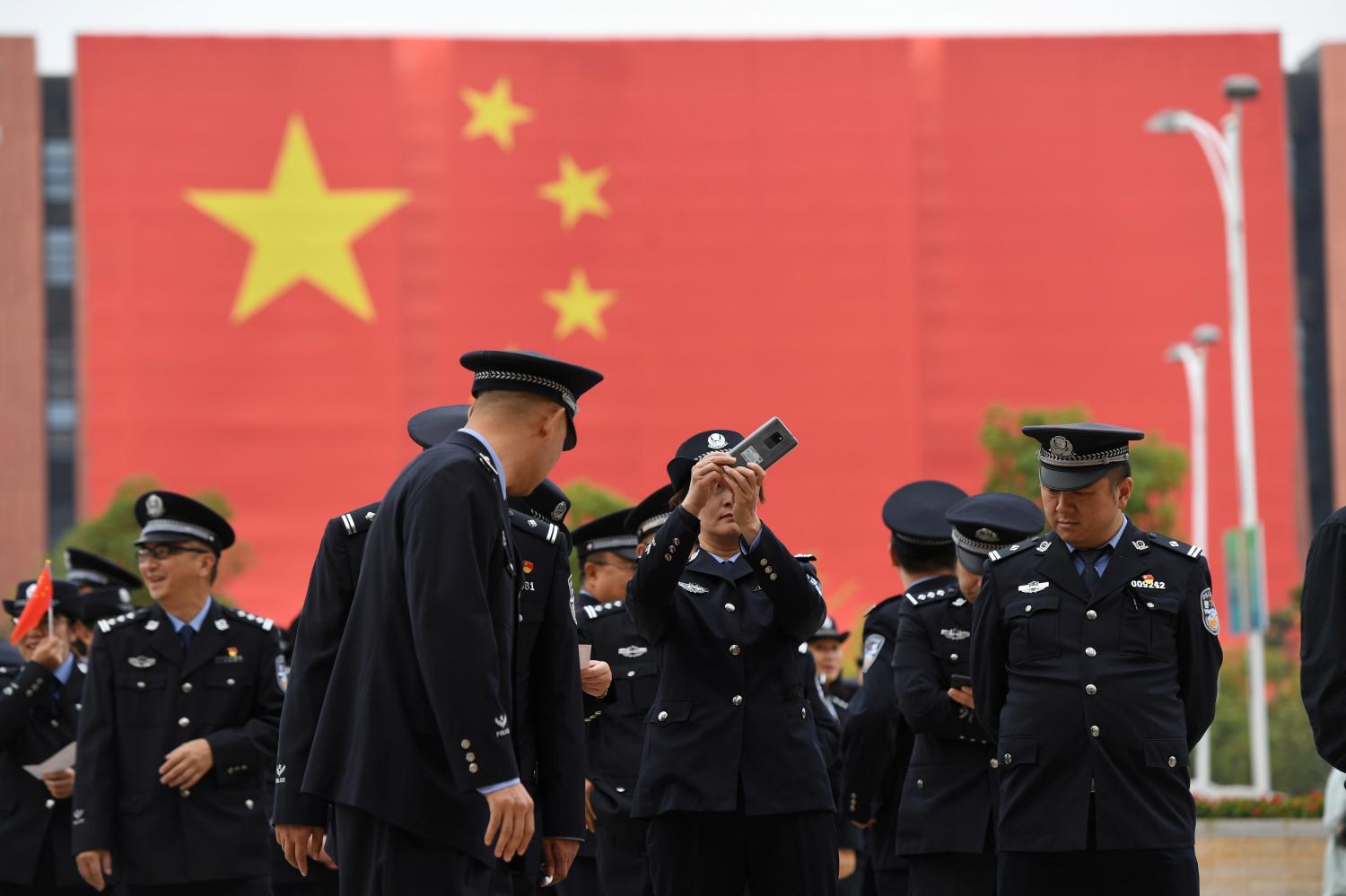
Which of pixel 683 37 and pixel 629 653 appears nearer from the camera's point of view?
pixel 629 653

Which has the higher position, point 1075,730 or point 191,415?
point 191,415

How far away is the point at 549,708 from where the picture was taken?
17.2 ft

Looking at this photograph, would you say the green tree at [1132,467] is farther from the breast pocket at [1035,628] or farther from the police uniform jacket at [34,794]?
the breast pocket at [1035,628]

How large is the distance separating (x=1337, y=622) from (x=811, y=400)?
131ft

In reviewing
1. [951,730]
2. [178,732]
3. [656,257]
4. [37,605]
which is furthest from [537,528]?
[656,257]

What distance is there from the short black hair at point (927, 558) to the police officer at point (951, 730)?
1.24 ft

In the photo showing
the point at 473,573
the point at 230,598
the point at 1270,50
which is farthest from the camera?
the point at 1270,50

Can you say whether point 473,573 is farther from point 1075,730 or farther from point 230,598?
point 230,598

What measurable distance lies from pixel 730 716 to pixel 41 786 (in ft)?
14.2

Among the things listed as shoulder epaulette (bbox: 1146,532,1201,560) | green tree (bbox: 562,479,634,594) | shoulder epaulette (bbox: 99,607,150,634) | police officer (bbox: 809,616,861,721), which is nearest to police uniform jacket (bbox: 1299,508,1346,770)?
shoulder epaulette (bbox: 1146,532,1201,560)

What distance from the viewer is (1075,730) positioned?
5.80 meters

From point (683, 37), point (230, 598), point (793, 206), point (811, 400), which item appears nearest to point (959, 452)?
point (811, 400)

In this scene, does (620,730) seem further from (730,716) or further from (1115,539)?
(1115,539)

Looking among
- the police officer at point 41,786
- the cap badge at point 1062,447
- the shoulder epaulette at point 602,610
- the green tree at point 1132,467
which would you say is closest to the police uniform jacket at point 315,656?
the cap badge at point 1062,447
